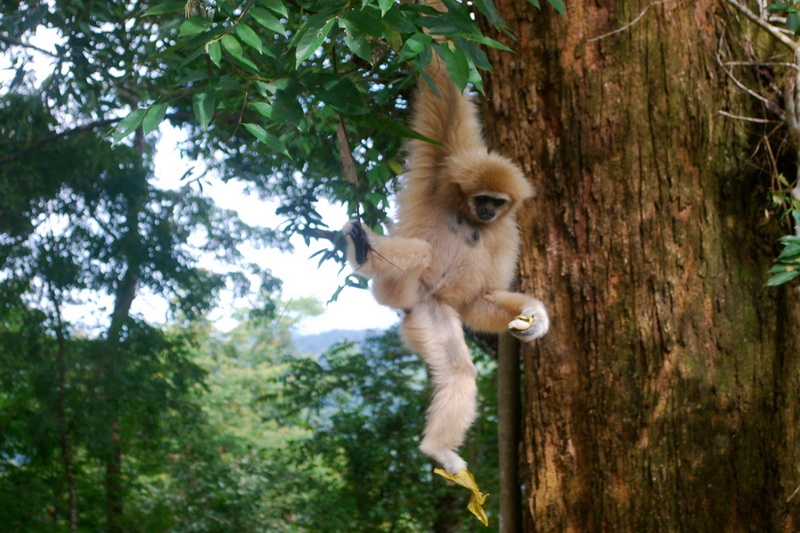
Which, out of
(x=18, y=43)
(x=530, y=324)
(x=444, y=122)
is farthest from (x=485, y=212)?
(x=18, y=43)

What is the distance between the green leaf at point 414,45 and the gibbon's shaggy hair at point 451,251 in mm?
1203

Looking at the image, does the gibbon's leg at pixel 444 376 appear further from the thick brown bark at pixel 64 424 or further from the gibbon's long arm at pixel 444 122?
the thick brown bark at pixel 64 424

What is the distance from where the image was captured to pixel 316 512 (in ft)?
23.6

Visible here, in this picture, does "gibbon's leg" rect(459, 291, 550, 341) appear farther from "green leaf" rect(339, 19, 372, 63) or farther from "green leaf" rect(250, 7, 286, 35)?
"green leaf" rect(250, 7, 286, 35)

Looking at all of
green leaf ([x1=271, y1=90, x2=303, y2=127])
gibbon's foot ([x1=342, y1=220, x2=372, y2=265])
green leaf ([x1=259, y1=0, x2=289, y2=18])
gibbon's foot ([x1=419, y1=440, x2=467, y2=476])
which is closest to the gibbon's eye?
gibbon's foot ([x1=342, y1=220, x2=372, y2=265])

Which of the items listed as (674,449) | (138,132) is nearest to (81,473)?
(138,132)

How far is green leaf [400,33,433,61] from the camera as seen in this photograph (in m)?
1.93

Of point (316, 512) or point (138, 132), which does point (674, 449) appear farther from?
point (138, 132)

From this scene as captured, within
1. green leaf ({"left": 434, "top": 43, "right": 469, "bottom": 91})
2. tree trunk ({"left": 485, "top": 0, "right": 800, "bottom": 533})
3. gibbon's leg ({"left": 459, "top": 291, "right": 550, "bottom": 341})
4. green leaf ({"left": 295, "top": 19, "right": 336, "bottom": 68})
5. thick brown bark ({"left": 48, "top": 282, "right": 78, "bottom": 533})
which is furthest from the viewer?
thick brown bark ({"left": 48, "top": 282, "right": 78, "bottom": 533})

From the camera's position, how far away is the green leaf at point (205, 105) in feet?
6.64

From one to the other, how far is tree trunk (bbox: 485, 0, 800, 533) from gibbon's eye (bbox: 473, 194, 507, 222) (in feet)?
0.52

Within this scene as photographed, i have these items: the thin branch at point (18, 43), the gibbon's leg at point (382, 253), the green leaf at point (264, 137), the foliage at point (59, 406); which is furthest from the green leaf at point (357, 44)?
the foliage at point (59, 406)

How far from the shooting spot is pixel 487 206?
334 centimetres

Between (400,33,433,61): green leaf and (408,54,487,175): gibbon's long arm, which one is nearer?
(400,33,433,61): green leaf
